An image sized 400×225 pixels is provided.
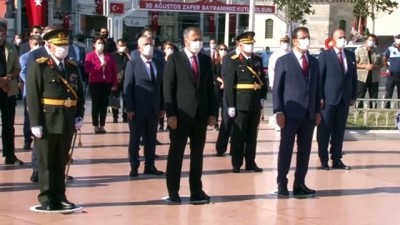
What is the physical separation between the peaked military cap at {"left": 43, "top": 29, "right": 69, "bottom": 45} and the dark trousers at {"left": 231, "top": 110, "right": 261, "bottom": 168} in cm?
350

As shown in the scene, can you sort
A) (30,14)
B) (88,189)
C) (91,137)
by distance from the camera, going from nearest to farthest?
(88,189) < (91,137) < (30,14)

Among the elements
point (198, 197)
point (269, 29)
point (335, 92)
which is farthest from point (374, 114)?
point (269, 29)

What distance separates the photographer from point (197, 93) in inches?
381

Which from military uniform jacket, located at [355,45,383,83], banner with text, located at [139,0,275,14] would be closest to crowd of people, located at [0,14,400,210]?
military uniform jacket, located at [355,45,383,83]

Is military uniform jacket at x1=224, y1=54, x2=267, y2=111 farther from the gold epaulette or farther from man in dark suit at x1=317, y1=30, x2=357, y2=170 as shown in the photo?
the gold epaulette

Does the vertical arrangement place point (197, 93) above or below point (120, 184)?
above

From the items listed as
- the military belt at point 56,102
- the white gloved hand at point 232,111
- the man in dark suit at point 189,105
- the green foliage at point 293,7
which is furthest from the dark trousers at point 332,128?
the green foliage at point 293,7

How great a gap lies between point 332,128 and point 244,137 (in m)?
1.46

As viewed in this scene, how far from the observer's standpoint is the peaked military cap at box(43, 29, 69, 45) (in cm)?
906

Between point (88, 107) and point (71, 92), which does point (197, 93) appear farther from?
point (88, 107)

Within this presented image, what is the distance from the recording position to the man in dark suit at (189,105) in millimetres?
9648

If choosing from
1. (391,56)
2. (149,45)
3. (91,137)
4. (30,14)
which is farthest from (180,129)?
(391,56)

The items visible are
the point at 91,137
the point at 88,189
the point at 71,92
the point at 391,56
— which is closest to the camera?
the point at 71,92

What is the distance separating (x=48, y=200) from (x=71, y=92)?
1166mm
